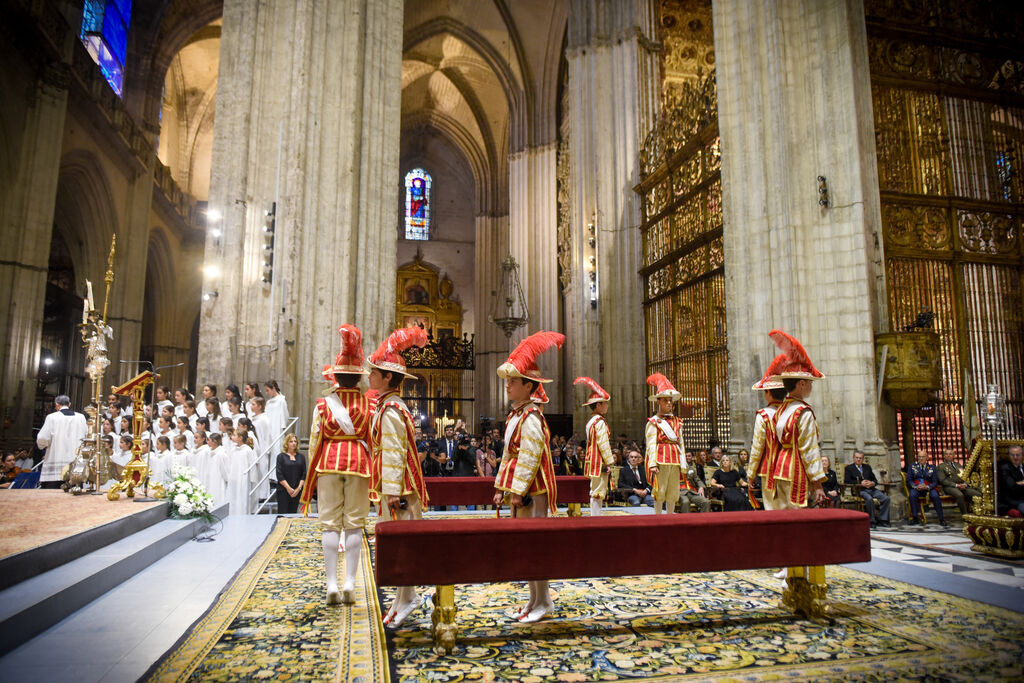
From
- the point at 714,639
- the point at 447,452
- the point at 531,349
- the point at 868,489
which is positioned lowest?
the point at 714,639

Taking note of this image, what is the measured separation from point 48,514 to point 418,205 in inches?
1176

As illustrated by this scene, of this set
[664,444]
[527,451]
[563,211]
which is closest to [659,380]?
[664,444]

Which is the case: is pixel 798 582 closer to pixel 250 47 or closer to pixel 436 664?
pixel 436 664

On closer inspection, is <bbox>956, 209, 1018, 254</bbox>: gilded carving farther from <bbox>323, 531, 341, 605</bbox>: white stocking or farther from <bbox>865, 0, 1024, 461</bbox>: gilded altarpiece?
<bbox>323, 531, 341, 605</bbox>: white stocking

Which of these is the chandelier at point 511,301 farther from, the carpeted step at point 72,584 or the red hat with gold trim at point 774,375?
the red hat with gold trim at point 774,375

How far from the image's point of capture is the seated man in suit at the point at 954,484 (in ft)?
27.7

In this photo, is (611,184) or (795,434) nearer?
(795,434)

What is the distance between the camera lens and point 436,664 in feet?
10.7

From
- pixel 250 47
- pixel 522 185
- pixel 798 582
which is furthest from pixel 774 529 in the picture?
pixel 522 185

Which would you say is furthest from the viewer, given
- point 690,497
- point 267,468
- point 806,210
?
point 267,468

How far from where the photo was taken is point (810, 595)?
408cm

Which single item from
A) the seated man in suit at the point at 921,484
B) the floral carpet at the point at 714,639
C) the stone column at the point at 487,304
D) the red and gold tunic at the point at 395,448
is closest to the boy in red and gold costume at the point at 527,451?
the floral carpet at the point at 714,639

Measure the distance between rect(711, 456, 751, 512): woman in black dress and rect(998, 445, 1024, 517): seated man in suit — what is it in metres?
2.54

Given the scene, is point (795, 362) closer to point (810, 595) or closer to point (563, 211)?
point (810, 595)
